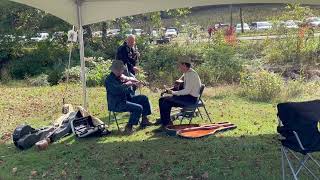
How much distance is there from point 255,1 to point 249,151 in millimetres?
2743

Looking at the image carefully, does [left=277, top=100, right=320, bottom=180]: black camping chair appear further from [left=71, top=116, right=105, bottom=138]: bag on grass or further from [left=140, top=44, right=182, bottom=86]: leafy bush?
[left=140, top=44, right=182, bottom=86]: leafy bush

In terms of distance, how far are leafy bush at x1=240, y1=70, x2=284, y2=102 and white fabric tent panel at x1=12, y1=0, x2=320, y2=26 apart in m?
3.25

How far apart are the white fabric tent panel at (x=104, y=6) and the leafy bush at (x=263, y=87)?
3.25 m

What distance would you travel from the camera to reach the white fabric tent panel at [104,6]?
27.9 ft

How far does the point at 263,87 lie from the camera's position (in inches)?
434

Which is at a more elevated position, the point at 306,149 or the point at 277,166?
the point at 306,149

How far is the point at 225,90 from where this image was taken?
1217 cm

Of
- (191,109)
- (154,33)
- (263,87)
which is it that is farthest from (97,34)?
(191,109)

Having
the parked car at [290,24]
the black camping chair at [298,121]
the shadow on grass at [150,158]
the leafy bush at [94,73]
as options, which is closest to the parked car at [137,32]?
the leafy bush at [94,73]

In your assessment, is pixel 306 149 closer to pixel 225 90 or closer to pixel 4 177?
pixel 4 177

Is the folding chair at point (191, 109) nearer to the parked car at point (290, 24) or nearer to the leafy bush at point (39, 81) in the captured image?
the parked car at point (290, 24)

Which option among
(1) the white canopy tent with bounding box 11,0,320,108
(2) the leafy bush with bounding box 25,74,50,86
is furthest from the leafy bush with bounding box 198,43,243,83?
(2) the leafy bush with bounding box 25,74,50,86

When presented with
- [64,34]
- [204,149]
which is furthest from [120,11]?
[64,34]

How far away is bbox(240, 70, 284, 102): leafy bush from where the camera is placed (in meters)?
10.9
